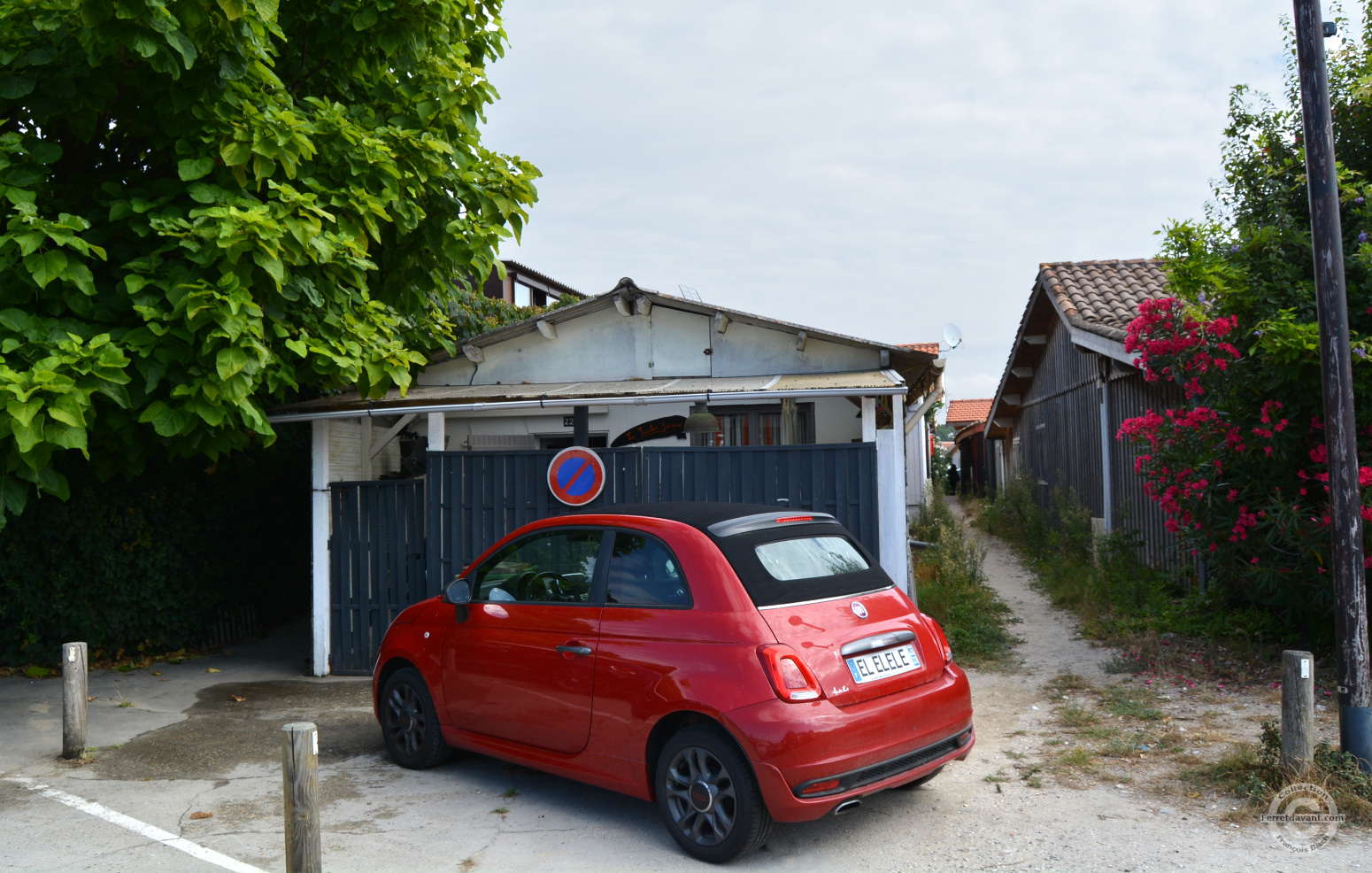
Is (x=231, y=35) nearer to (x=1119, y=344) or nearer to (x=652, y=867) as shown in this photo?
(x=652, y=867)

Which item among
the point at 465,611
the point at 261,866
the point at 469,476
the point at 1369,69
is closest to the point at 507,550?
the point at 465,611

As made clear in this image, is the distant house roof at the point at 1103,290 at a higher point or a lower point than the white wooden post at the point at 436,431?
higher

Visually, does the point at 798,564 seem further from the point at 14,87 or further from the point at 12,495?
the point at 14,87

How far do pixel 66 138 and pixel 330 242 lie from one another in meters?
3.11

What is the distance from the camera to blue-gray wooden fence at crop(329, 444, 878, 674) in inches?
322

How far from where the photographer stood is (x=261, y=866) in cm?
445

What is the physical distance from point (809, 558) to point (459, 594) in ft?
7.21

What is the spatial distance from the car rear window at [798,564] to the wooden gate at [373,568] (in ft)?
17.6

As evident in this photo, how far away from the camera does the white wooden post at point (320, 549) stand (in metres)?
9.24

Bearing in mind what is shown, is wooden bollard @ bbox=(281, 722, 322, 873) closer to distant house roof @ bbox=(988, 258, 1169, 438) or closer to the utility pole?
the utility pole

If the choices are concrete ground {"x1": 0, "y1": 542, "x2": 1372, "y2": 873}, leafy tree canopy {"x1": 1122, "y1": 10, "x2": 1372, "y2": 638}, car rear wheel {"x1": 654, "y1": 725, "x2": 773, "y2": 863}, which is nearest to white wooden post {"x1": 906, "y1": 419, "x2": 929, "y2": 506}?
leafy tree canopy {"x1": 1122, "y1": 10, "x2": 1372, "y2": 638}

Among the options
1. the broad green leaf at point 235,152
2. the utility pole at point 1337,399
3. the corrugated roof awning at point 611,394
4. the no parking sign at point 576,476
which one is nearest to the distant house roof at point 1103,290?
the corrugated roof awning at point 611,394

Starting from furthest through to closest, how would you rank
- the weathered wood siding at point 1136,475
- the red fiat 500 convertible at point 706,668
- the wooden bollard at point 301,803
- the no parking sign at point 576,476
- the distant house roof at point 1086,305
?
1. the distant house roof at point 1086,305
2. the weathered wood siding at point 1136,475
3. the no parking sign at point 576,476
4. the red fiat 500 convertible at point 706,668
5. the wooden bollard at point 301,803

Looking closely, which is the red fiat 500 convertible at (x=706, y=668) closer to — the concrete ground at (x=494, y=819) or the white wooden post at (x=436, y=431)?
the concrete ground at (x=494, y=819)
